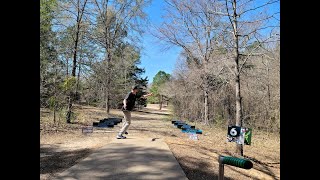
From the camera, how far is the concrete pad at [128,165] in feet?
16.2

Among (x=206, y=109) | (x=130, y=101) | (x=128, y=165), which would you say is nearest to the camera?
(x=128, y=165)

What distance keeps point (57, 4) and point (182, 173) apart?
12.3m

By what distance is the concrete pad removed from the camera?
4.95 meters

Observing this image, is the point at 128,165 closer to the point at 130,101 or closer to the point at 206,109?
the point at 130,101

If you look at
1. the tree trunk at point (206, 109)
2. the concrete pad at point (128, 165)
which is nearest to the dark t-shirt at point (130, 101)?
the concrete pad at point (128, 165)

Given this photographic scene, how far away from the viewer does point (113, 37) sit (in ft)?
71.2

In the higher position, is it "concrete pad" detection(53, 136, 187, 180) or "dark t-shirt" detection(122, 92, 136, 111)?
"dark t-shirt" detection(122, 92, 136, 111)

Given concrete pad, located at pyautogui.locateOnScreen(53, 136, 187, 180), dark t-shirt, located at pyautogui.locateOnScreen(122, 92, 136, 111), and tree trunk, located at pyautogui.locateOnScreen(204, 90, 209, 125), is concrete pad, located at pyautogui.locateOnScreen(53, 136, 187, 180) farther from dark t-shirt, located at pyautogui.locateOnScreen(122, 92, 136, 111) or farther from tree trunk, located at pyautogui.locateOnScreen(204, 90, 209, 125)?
tree trunk, located at pyautogui.locateOnScreen(204, 90, 209, 125)

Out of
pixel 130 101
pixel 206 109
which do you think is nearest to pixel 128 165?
pixel 130 101

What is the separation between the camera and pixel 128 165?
5609 mm

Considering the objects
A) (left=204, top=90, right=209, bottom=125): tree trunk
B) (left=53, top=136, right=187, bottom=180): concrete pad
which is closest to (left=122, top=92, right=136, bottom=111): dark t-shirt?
(left=53, top=136, right=187, bottom=180): concrete pad
